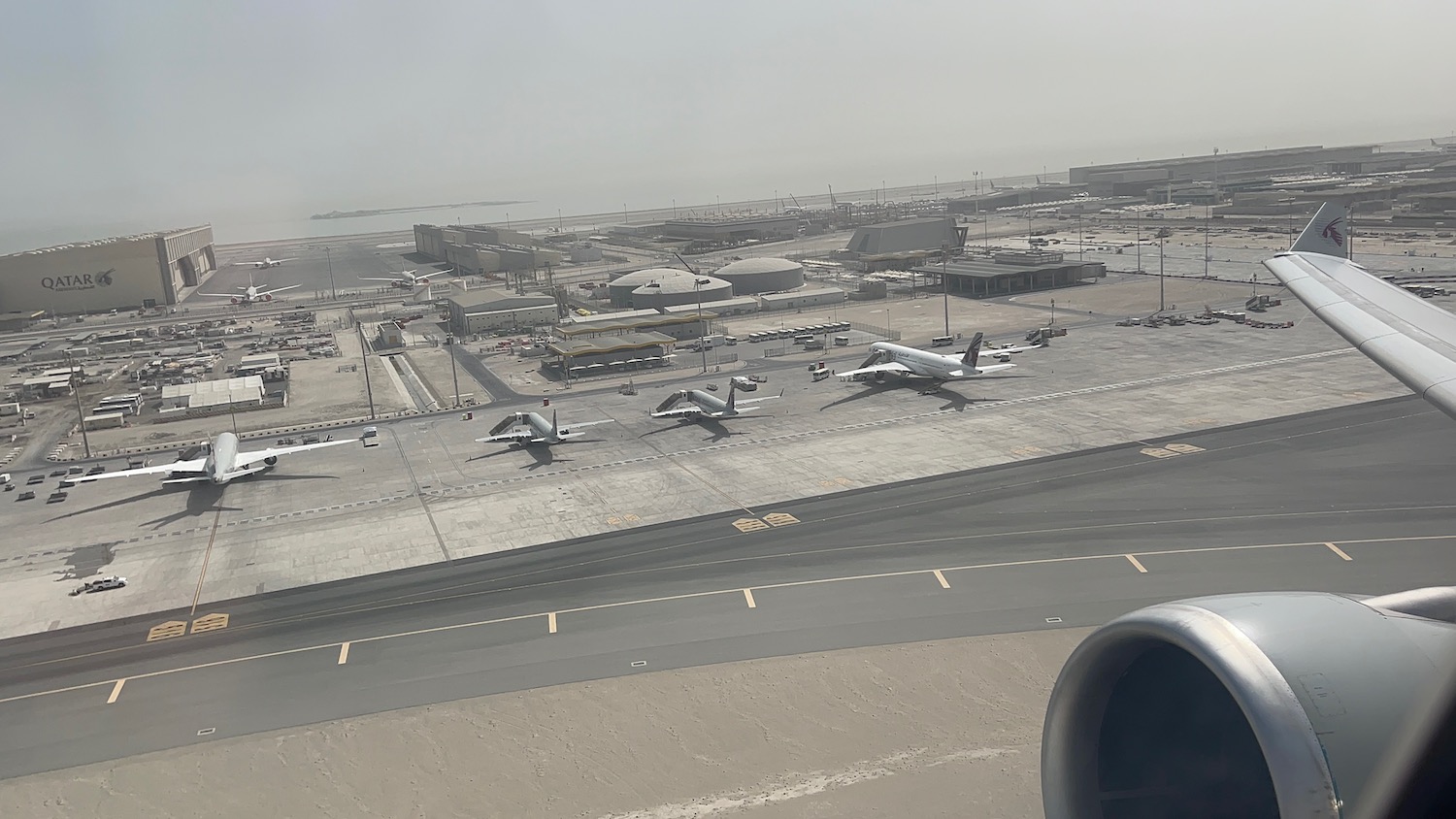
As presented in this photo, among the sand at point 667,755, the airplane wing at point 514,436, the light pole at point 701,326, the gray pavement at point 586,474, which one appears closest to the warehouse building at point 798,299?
the light pole at point 701,326

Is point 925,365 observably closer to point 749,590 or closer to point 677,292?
point 749,590

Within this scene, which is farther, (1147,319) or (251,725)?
(1147,319)

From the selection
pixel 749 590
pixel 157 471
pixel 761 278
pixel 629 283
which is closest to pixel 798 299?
pixel 761 278

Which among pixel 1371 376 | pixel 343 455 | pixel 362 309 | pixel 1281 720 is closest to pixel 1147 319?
pixel 1371 376

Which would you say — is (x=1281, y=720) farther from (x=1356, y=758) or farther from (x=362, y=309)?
(x=362, y=309)

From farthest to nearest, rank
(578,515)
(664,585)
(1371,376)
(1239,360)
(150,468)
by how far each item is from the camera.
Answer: (1239,360) < (1371,376) < (150,468) < (578,515) < (664,585)

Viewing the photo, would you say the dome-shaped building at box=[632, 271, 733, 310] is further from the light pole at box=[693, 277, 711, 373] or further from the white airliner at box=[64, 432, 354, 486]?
the white airliner at box=[64, 432, 354, 486]
